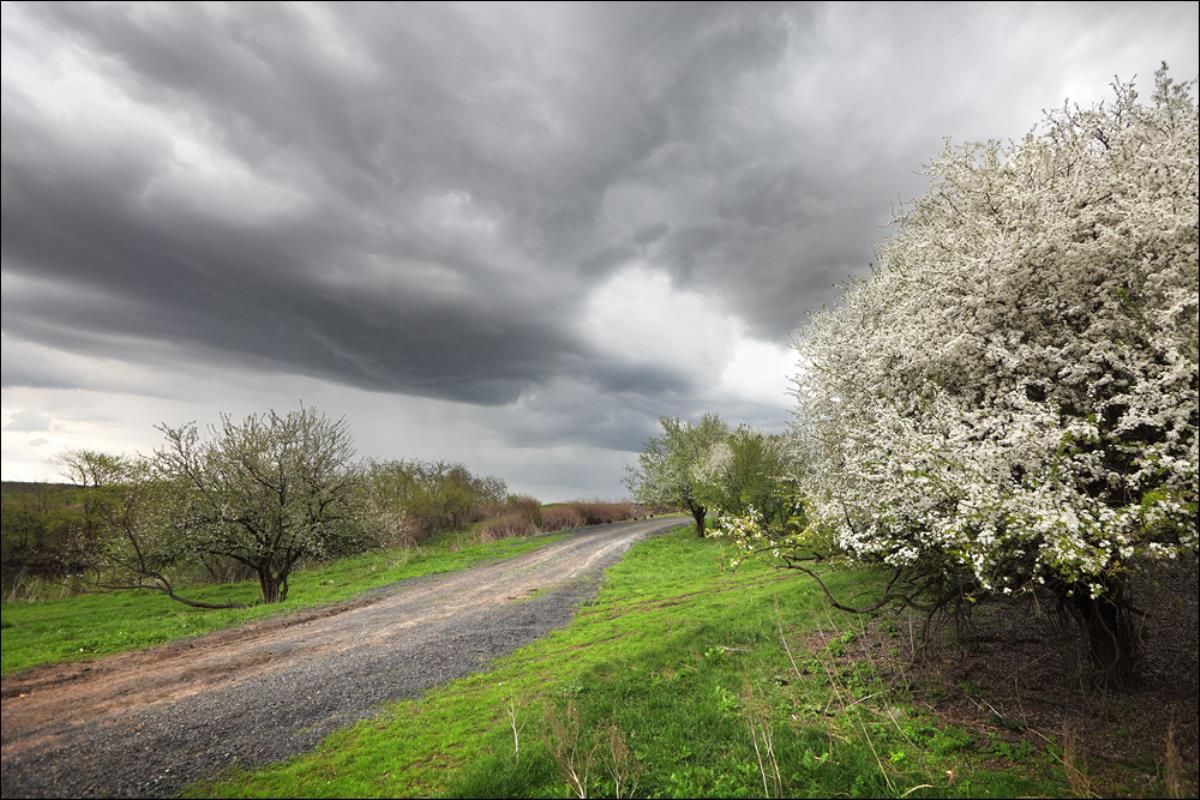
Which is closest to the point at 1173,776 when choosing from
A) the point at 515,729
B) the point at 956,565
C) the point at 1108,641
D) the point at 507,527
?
the point at 956,565

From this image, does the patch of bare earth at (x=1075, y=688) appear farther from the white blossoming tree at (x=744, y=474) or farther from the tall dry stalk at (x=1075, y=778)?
the white blossoming tree at (x=744, y=474)

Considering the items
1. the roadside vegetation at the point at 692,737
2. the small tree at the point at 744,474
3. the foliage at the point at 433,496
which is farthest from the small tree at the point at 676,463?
the roadside vegetation at the point at 692,737

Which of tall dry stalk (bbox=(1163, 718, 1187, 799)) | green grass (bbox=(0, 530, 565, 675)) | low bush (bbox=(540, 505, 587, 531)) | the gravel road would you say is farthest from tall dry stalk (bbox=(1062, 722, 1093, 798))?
low bush (bbox=(540, 505, 587, 531))

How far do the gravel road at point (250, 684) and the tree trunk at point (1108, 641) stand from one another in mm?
13108

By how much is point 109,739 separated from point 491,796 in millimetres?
4599

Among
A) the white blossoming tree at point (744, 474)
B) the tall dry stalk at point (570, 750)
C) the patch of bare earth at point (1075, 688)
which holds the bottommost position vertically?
the patch of bare earth at point (1075, 688)

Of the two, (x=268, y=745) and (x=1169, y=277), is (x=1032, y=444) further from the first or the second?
(x=268, y=745)

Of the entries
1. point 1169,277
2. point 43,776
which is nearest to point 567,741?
point 43,776

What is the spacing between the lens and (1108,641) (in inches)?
393

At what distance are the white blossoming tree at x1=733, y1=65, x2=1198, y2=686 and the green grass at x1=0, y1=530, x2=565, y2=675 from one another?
32.2 feet

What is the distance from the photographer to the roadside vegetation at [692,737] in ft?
24.4

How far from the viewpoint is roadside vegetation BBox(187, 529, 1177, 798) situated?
743cm

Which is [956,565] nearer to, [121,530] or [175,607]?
[121,530]

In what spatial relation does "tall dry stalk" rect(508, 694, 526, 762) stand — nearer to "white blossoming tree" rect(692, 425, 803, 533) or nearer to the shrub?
the shrub
